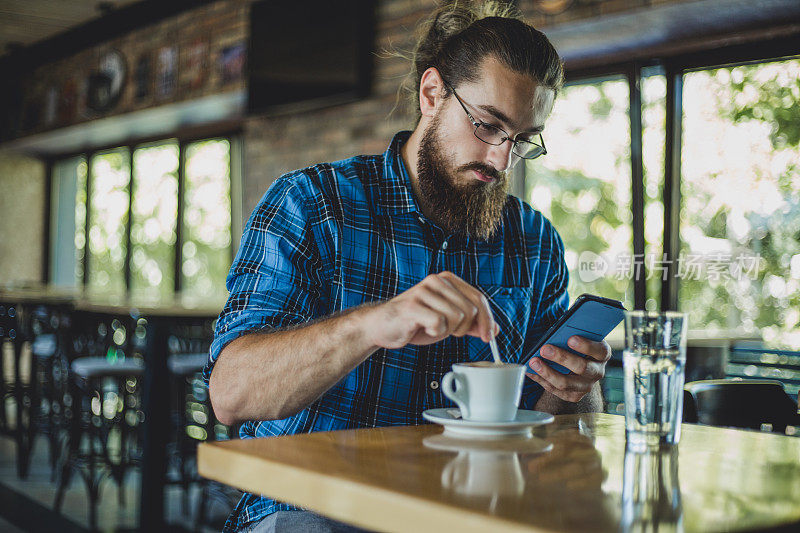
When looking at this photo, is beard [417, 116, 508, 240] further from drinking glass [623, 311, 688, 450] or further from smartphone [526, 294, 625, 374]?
drinking glass [623, 311, 688, 450]

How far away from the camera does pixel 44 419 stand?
4.95m

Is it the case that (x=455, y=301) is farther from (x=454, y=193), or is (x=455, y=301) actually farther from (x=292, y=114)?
(x=292, y=114)

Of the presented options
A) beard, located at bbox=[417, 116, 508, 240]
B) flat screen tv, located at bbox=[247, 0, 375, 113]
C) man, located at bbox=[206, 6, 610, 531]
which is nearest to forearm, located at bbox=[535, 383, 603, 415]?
man, located at bbox=[206, 6, 610, 531]

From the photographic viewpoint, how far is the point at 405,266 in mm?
1488

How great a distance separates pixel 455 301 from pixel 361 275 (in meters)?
0.48

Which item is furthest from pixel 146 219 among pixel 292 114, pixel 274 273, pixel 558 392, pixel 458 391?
pixel 458 391

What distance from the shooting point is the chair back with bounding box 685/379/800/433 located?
153cm

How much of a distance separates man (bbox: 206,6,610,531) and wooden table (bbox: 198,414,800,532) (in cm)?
17

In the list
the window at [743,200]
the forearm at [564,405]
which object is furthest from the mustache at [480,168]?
the window at [743,200]

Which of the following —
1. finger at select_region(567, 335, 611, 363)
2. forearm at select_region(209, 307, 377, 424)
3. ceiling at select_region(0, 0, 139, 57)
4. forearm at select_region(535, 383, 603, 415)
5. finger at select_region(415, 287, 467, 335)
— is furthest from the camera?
ceiling at select_region(0, 0, 139, 57)

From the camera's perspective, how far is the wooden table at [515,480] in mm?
676

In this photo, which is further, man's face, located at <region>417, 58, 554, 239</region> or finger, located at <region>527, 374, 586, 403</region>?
man's face, located at <region>417, 58, 554, 239</region>

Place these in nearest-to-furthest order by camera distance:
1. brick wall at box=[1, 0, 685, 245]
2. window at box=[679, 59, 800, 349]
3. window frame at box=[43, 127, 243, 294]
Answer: window at box=[679, 59, 800, 349], brick wall at box=[1, 0, 685, 245], window frame at box=[43, 127, 243, 294]

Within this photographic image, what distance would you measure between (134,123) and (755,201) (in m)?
5.48
